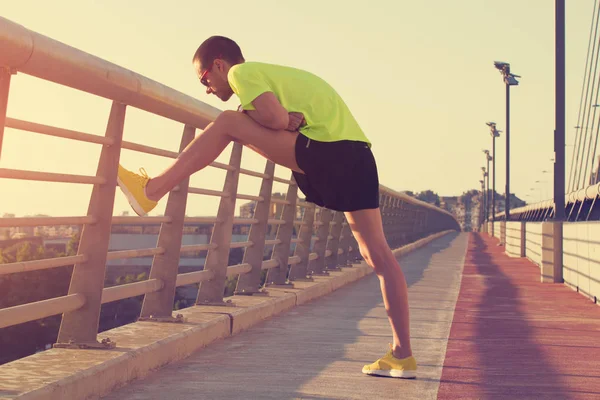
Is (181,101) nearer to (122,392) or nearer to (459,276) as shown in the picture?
(122,392)

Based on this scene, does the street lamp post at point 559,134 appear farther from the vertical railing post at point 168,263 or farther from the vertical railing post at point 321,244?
the vertical railing post at point 168,263

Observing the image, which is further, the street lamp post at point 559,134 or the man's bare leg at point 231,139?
the street lamp post at point 559,134

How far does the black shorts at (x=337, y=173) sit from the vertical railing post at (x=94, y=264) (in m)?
0.94

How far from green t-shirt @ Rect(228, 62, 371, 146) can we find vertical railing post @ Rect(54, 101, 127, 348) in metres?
0.87

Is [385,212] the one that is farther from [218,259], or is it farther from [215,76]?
[215,76]

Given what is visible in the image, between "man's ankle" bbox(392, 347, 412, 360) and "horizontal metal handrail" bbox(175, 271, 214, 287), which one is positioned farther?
"horizontal metal handrail" bbox(175, 271, 214, 287)

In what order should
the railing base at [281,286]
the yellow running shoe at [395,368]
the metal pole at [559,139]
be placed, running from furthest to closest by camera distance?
the metal pole at [559,139]
the railing base at [281,286]
the yellow running shoe at [395,368]

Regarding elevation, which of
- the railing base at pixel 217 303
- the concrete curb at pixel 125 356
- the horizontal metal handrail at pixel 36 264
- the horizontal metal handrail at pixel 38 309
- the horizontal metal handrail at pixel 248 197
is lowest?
the concrete curb at pixel 125 356

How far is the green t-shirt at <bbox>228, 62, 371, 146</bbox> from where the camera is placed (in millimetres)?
4188

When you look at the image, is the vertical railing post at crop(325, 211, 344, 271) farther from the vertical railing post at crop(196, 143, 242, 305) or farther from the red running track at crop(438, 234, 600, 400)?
the vertical railing post at crop(196, 143, 242, 305)

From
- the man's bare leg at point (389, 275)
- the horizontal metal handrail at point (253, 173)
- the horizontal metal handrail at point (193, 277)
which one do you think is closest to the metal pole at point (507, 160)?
the horizontal metal handrail at point (253, 173)

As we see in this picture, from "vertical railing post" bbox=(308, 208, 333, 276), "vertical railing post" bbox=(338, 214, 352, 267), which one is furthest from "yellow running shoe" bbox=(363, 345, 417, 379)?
"vertical railing post" bbox=(338, 214, 352, 267)

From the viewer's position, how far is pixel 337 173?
14.3 ft

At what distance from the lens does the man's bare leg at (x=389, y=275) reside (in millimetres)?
4652
